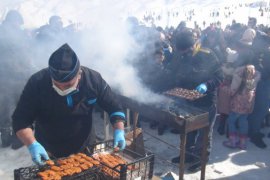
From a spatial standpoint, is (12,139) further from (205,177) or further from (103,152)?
(205,177)

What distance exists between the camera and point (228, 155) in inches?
→ 256

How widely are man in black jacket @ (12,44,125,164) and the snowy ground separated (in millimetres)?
2234

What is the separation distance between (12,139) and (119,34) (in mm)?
3429

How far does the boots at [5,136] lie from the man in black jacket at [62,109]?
3.17 metres

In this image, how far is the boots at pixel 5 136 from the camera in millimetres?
6664

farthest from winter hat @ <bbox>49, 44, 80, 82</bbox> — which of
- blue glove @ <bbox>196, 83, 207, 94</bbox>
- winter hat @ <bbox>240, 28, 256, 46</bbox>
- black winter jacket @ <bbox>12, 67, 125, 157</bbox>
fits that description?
winter hat @ <bbox>240, 28, 256, 46</bbox>

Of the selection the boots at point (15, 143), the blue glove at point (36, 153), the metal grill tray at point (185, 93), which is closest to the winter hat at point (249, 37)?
the metal grill tray at point (185, 93)

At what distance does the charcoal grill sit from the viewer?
4.64m

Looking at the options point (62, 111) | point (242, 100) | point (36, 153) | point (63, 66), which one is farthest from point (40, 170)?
point (242, 100)

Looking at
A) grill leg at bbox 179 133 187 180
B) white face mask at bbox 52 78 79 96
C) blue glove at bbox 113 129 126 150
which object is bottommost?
grill leg at bbox 179 133 187 180

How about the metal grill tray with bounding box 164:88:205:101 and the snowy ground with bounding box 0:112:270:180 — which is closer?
the metal grill tray with bounding box 164:88:205:101

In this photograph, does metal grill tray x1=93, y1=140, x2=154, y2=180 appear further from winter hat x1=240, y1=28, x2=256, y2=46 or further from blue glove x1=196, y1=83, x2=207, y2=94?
winter hat x1=240, y1=28, x2=256, y2=46

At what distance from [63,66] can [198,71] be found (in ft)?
10.2

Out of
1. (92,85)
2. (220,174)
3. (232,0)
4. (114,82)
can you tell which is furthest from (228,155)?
(232,0)
